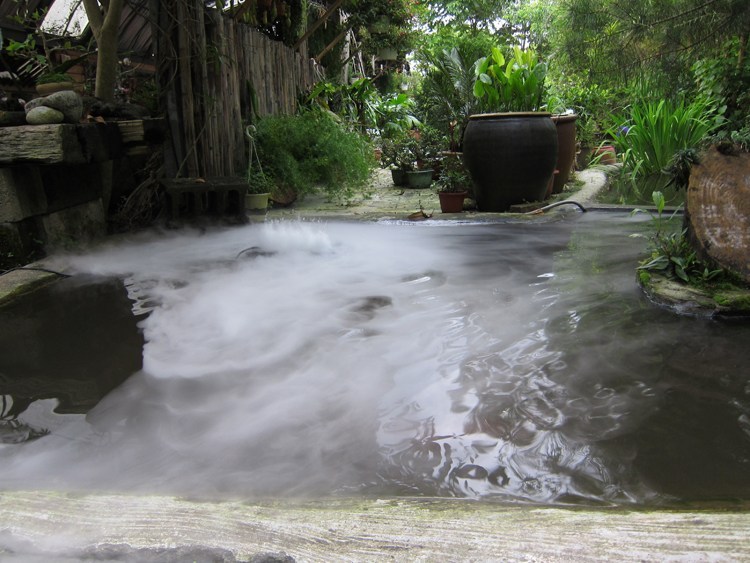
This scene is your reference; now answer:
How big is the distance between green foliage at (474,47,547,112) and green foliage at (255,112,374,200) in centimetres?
145

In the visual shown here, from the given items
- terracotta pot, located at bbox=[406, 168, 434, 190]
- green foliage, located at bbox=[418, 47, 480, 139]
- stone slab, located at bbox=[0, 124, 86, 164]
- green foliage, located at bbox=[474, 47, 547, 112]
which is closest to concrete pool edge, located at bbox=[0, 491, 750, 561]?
stone slab, located at bbox=[0, 124, 86, 164]

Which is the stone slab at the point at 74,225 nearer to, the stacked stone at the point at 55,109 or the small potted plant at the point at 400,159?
the stacked stone at the point at 55,109

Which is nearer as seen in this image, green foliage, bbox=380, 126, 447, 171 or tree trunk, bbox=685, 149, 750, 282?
tree trunk, bbox=685, 149, 750, 282

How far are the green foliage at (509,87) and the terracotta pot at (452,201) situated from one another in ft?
3.62

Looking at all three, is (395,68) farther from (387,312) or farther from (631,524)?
(631,524)

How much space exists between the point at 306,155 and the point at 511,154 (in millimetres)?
2052

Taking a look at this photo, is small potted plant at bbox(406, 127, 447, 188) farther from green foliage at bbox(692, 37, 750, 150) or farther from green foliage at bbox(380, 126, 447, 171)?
green foliage at bbox(692, 37, 750, 150)

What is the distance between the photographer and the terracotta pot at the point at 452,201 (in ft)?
17.8

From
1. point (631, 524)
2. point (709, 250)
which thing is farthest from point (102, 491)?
point (709, 250)

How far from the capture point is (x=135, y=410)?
1.79 m

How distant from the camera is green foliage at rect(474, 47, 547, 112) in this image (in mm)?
5711

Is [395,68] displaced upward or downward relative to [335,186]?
upward

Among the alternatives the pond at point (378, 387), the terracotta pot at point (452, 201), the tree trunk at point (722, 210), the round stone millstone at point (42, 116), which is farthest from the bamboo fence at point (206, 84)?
the tree trunk at point (722, 210)

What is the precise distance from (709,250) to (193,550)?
8.29ft
